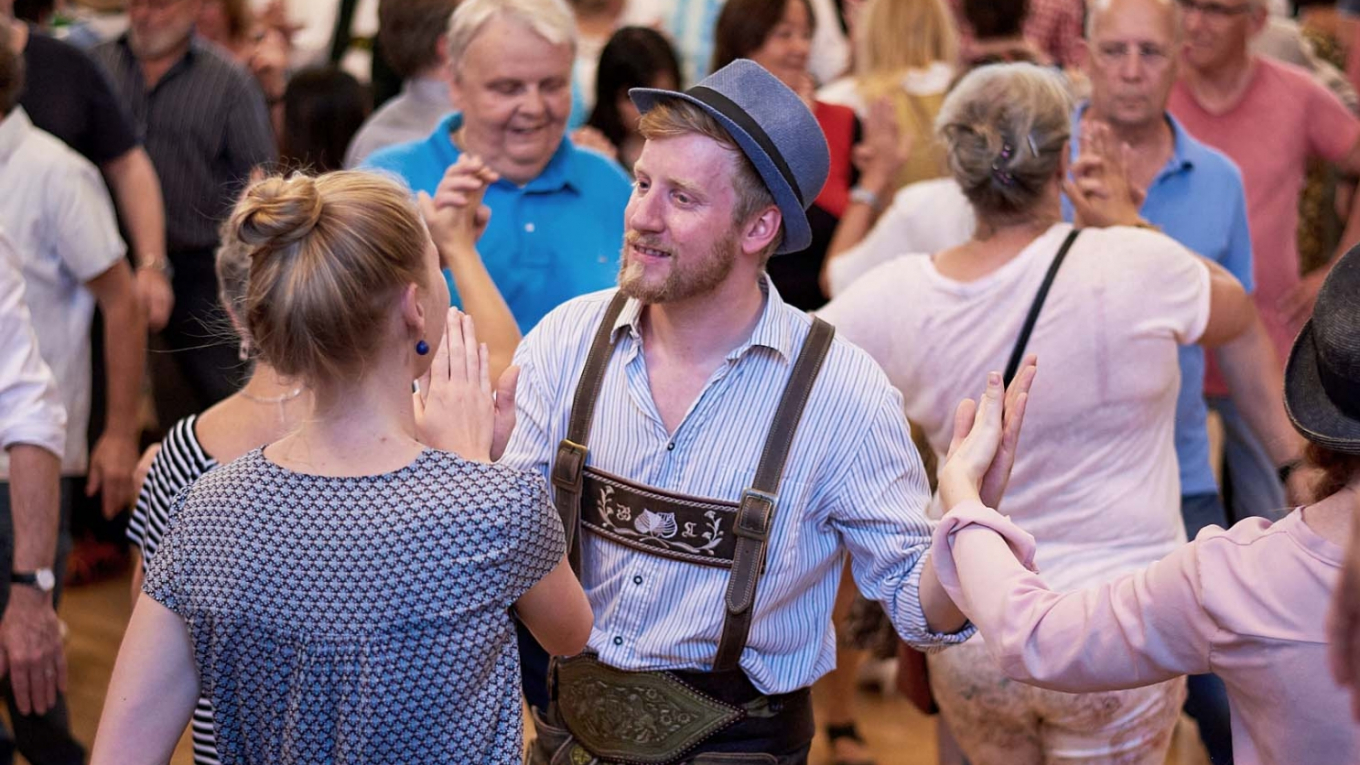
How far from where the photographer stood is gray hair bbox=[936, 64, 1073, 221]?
265 cm

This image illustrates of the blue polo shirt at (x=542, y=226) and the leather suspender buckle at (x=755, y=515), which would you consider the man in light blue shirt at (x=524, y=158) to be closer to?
the blue polo shirt at (x=542, y=226)

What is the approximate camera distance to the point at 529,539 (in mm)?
1736

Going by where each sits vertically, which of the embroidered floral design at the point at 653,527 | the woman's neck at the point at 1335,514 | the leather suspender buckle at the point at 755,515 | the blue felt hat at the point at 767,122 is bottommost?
the embroidered floral design at the point at 653,527

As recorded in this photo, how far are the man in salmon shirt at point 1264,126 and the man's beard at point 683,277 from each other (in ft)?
7.25

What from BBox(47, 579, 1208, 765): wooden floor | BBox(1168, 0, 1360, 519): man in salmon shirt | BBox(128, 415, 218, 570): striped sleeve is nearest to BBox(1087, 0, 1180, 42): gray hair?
BBox(1168, 0, 1360, 519): man in salmon shirt

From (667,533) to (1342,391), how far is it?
3.06 ft

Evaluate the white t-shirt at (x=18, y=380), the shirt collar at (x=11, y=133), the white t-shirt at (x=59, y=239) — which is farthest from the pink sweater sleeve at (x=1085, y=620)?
the shirt collar at (x=11, y=133)

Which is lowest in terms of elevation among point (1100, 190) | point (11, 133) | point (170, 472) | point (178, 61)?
point (178, 61)

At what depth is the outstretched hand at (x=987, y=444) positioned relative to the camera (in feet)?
6.04

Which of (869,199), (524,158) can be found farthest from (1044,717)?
(869,199)

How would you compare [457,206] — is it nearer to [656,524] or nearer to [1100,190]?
[656,524]

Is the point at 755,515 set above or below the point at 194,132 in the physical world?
above

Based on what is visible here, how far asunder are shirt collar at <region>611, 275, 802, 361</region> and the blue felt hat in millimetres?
137

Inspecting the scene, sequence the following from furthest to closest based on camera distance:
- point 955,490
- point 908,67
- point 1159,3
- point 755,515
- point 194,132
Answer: point 194,132, point 908,67, point 1159,3, point 755,515, point 955,490
